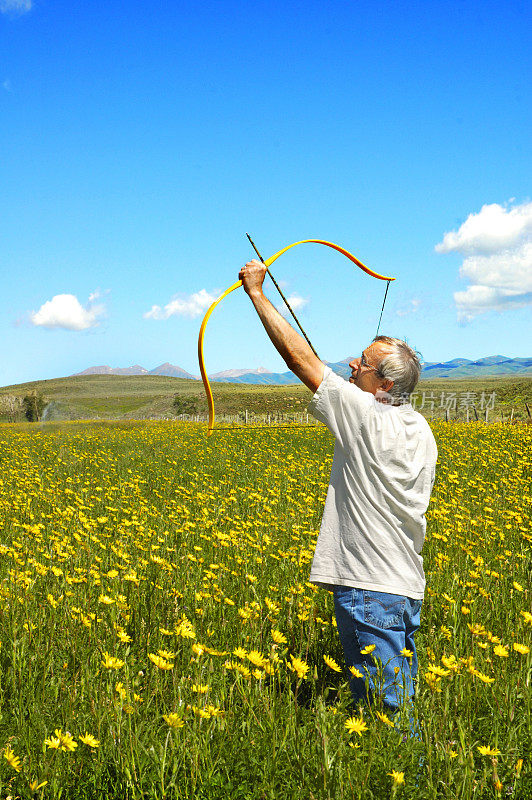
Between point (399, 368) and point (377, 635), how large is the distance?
1088mm

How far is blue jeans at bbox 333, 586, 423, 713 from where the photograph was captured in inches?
90.4

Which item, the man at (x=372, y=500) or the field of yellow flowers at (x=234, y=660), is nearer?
the field of yellow flowers at (x=234, y=660)

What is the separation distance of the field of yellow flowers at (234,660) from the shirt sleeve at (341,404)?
987mm

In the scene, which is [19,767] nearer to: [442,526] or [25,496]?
[442,526]

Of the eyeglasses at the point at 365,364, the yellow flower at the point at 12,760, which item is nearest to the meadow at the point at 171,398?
the eyeglasses at the point at 365,364

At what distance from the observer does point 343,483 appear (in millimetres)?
2389

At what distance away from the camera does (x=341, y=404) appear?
7.27 feet

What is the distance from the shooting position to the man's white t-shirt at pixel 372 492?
2.24 meters

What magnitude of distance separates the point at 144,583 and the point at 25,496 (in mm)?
3274

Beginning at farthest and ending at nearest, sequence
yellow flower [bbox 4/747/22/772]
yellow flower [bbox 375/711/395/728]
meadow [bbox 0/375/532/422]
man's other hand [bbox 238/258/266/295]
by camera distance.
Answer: meadow [bbox 0/375/532/422] → man's other hand [bbox 238/258/266/295] → yellow flower [bbox 375/711/395/728] → yellow flower [bbox 4/747/22/772]

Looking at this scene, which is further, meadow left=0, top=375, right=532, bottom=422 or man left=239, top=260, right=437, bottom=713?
meadow left=0, top=375, right=532, bottom=422

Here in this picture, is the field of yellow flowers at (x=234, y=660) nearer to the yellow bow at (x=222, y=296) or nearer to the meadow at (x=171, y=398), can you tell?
the yellow bow at (x=222, y=296)

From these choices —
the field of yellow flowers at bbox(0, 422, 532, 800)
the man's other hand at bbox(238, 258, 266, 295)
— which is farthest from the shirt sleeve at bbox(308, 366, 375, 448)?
the field of yellow flowers at bbox(0, 422, 532, 800)

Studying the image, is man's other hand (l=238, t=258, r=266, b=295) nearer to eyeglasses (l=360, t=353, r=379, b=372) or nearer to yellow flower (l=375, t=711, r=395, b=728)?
eyeglasses (l=360, t=353, r=379, b=372)
